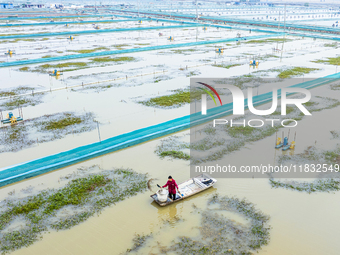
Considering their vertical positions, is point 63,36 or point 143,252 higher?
point 63,36

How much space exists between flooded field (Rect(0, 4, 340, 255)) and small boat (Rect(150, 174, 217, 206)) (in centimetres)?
19

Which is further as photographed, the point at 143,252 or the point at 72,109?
the point at 72,109

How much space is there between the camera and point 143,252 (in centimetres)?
659

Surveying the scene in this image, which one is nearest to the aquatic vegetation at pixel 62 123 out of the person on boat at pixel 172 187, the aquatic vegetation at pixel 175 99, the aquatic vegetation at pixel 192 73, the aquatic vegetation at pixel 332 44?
the aquatic vegetation at pixel 175 99

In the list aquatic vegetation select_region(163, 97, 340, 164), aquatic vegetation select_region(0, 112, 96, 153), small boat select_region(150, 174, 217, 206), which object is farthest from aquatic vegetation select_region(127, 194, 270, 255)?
aquatic vegetation select_region(0, 112, 96, 153)

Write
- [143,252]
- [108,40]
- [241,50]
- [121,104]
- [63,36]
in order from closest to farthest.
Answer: [143,252]
[121,104]
[241,50]
[108,40]
[63,36]

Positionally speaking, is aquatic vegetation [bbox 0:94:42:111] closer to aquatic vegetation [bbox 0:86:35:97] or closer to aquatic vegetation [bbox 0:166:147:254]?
aquatic vegetation [bbox 0:86:35:97]

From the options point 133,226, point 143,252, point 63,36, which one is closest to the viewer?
point 143,252

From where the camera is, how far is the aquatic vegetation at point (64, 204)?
7.03 metres

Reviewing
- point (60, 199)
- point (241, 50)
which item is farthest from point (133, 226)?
point (241, 50)

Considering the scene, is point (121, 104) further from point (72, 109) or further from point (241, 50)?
point (241, 50)

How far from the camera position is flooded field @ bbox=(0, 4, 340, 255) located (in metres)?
6.93

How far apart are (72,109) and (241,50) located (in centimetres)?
2014

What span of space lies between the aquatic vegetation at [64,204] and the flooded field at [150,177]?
0.03 meters
